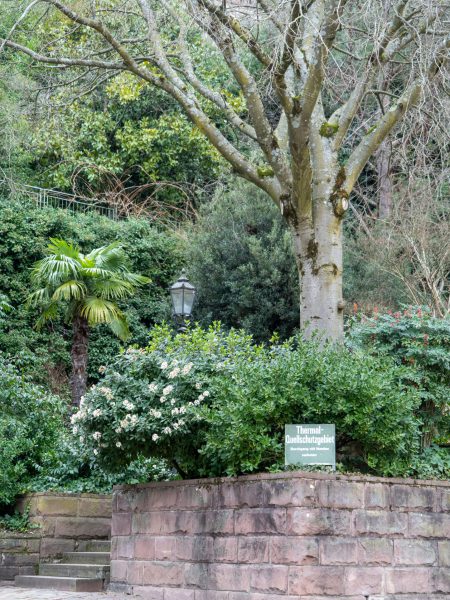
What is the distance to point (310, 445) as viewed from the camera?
835 centimetres

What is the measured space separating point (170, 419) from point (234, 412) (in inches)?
35.5

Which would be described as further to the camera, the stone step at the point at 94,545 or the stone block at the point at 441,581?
the stone step at the point at 94,545

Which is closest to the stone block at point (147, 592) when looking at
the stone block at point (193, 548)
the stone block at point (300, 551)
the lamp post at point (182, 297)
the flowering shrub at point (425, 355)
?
the stone block at point (193, 548)

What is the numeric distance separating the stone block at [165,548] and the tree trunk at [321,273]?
314 cm

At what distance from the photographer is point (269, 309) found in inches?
771

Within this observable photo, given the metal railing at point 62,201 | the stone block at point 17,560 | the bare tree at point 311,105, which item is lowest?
the stone block at point 17,560

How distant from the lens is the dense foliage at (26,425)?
41.0ft

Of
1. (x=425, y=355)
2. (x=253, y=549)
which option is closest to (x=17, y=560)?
(x=253, y=549)

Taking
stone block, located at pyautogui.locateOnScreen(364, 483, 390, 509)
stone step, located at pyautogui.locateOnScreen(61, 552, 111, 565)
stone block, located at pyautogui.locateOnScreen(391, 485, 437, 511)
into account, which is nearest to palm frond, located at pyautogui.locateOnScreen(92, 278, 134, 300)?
stone step, located at pyautogui.locateOnScreen(61, 552, 111, 565)

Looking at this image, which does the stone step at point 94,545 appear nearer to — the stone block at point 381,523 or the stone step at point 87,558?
the stone step at point 87,558

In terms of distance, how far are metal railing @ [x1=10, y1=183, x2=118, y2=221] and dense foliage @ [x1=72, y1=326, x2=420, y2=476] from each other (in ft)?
41.2

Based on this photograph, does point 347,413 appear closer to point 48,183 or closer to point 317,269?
point 317,269

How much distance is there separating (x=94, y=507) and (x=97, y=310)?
4.75 meters

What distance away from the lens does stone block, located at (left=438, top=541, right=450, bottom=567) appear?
8820 mm
